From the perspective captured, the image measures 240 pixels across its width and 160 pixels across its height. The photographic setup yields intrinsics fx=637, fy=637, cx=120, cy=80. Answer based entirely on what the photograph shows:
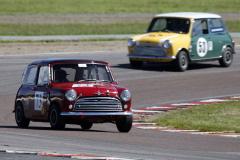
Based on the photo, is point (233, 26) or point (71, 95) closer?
point (71, 95)

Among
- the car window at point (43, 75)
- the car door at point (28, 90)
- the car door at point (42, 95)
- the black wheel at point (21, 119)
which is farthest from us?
the black wheel at point (21, 119)

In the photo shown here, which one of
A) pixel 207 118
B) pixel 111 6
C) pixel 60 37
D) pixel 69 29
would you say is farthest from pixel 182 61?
pixel 111 6

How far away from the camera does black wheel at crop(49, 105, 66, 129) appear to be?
11055 millimetres

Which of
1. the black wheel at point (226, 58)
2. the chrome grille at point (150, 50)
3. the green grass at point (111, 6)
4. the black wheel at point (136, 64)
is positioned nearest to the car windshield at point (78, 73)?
the chrome grille at point (150, 50)

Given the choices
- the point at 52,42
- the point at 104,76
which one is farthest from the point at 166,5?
the point at 104,76

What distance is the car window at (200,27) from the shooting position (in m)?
23.2

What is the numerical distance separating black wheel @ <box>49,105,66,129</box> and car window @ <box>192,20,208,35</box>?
1257 cm

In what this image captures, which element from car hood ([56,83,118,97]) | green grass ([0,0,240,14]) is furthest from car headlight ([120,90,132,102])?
green grass ([0,0,240,14])

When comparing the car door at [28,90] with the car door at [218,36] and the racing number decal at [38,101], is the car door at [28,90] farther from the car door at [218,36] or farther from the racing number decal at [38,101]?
the car door at [218,36]

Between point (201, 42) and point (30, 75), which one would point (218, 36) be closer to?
point (201, 42)

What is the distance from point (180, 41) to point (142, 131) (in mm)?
10802

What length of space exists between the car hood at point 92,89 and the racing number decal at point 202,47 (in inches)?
478

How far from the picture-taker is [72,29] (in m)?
40.7

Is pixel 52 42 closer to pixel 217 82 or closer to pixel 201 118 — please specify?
pixel 217 82
